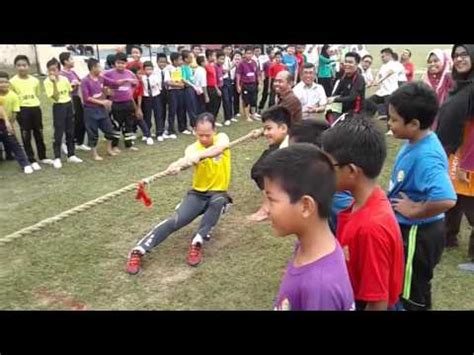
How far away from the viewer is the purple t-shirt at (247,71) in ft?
35.4

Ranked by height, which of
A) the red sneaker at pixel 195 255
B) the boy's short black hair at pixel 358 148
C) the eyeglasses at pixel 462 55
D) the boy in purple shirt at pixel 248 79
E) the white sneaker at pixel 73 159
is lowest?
the white sneaker at pixel 73 159

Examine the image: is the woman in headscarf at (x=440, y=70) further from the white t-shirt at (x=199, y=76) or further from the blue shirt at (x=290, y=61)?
the blue shirt at (x=290, y=61)

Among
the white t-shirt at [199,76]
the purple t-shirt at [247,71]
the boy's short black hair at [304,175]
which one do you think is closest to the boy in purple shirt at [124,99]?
the white t-shirt at [199,76]

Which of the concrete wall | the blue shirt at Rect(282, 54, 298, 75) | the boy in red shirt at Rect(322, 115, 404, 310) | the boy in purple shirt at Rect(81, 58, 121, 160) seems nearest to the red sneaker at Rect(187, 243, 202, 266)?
the boy in red shirt at Rect(322, 115, 404, 310)

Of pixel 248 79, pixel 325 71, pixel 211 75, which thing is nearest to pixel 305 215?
pixel 211 75

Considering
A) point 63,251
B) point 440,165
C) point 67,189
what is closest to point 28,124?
point 67,189

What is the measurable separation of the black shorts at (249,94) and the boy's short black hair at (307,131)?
7892mm

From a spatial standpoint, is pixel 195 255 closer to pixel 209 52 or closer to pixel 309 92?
pixel 309 92

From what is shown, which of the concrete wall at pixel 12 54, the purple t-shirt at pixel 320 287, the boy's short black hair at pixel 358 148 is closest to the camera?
the purple t-shirt at pixel 320 287

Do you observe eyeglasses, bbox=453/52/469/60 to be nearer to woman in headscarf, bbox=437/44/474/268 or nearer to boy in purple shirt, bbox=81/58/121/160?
woman in headscarf, bbox=437/44/474/268

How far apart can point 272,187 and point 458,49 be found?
96.9 inches

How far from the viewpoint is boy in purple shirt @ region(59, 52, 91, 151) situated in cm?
777

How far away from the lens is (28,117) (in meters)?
7.00

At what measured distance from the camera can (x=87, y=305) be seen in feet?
11.3
